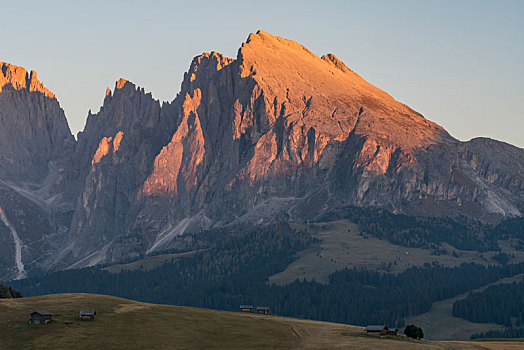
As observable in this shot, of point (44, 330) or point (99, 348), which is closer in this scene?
point (99, 348)

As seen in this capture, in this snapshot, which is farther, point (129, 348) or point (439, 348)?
point (439, 348)

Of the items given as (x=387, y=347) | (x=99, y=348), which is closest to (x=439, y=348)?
(x=387, y=347)

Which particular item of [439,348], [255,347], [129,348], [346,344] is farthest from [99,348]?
[439,348]

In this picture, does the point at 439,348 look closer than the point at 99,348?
No

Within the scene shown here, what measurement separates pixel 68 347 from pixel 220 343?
110 feet

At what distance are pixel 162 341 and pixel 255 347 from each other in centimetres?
2152

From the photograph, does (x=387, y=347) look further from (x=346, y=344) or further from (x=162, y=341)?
(x=162, y=341)

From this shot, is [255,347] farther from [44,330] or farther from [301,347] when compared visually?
[44,330]

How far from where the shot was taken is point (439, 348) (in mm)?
198250

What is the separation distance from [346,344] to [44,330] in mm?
69703

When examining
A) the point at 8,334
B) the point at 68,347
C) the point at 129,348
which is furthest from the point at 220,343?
the point at 8,334

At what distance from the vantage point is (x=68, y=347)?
184625mm

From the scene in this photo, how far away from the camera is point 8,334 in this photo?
196 m

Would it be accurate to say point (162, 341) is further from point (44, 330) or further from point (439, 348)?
point (439, 348)
